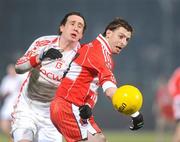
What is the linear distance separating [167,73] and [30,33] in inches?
201

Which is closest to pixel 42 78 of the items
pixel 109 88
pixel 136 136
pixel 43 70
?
pixel 43 70

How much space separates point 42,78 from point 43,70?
0.33ft

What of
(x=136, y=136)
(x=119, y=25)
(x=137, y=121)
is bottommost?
(x=136, y=136)

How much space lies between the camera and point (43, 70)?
912cm

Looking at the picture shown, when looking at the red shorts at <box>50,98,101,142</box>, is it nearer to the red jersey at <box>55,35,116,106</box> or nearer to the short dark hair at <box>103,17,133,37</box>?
the red jersey at <box>55,35,116,106</box>

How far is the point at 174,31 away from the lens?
26.2 metres

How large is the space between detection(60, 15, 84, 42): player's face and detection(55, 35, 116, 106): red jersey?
0.71 meters

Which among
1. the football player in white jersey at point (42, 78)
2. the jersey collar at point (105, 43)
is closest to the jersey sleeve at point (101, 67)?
the jersey collar at point (105, 43)

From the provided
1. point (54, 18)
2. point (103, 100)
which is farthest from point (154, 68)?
point (54, 18)

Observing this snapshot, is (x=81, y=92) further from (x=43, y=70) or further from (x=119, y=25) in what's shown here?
(x=43, y=70)

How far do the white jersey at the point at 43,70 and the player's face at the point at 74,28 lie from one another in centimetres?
17

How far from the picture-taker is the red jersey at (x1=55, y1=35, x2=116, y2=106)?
26.1 feet

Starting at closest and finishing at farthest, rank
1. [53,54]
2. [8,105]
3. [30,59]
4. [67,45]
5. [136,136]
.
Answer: [53,54], [30,59], [67,45], [8,105], [136,136]

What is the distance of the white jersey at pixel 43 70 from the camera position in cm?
885
